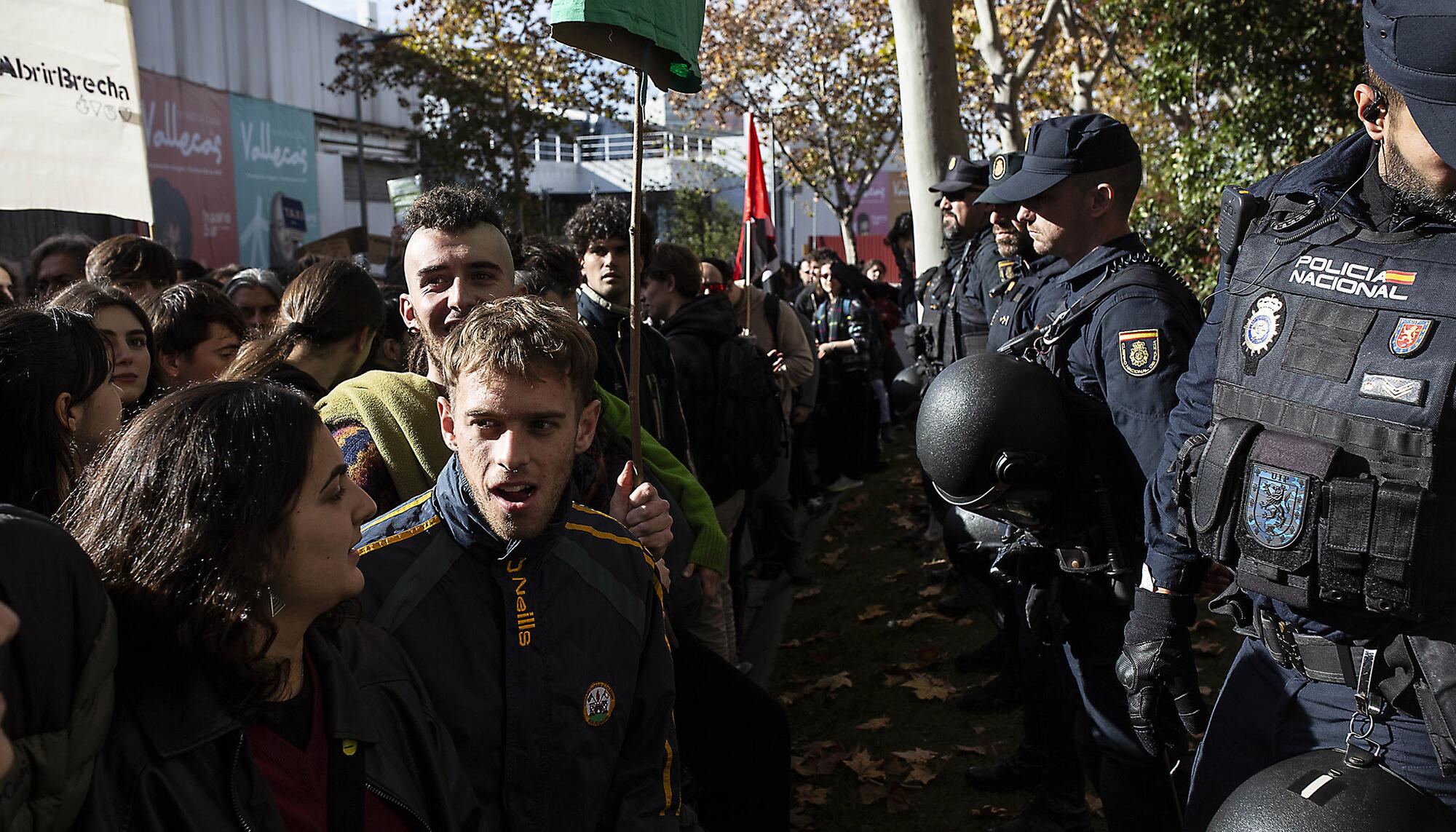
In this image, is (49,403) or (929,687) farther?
(929,687)

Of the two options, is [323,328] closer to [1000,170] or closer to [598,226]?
[598,226]

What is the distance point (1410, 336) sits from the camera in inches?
80.4

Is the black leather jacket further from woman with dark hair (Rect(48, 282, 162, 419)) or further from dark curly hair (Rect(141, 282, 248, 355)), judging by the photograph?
dark curly hair (Rect(141, 282, 248, 355))

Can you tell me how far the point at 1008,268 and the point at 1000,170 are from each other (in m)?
1.49

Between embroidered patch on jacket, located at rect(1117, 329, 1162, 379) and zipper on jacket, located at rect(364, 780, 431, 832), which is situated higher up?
embroidered patch on jacket, located at rect(1117, 329, 1162, 379)

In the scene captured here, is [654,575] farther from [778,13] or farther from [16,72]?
[778,13]

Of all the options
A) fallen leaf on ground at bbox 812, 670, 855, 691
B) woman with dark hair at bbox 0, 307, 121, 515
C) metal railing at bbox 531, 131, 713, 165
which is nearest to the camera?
woman with dark hair at bbox 0, 307, 121, 515

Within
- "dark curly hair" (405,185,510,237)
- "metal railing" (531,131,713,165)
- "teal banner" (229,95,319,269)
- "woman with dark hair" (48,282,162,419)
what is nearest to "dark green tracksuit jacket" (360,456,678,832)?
"dark curly hair" (405,185,510,237)

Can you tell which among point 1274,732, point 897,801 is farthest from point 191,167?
point 1274,732

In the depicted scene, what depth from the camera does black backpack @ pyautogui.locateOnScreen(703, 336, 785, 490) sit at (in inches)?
215

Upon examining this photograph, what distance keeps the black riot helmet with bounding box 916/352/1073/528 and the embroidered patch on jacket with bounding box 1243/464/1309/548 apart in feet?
2.68

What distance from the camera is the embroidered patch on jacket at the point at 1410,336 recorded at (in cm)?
202

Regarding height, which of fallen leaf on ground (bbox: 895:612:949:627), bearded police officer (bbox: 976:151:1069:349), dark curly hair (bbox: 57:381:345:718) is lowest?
fallen leaf on ground (bbox: 895:612:949:627)

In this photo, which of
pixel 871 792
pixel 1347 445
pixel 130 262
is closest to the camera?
pixel 1347 445
